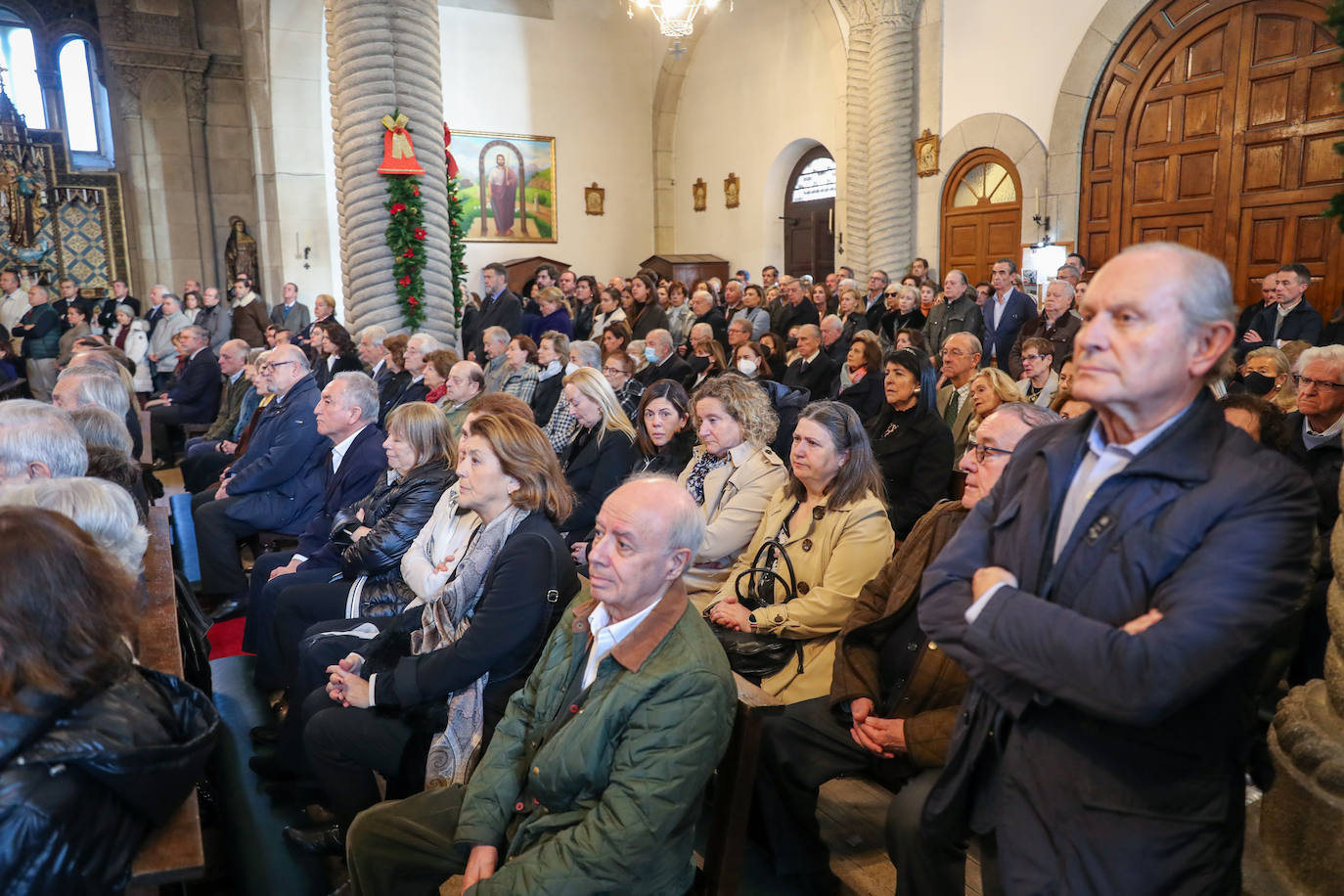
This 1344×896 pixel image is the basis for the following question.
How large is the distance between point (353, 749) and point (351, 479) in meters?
1.81

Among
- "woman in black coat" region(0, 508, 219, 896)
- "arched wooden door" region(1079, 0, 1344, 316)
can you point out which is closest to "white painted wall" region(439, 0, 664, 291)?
"arched wooden door" region(1079, 0, 1344, 316)

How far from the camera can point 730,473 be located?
3514 mm

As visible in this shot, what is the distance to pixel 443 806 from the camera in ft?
6.79

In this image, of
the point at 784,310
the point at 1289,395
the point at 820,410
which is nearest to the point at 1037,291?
the point at 784,310

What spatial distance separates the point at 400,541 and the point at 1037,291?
7.53 m

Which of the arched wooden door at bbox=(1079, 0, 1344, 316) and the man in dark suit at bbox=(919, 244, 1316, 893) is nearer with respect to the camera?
the man in dark suit at bbox=(919, 244, 1316, 893)

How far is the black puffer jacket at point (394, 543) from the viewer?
10.5 ft

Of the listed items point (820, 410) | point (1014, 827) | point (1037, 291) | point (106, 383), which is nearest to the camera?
point (1014, 827)

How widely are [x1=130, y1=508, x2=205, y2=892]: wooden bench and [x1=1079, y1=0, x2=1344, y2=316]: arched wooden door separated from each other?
799cm

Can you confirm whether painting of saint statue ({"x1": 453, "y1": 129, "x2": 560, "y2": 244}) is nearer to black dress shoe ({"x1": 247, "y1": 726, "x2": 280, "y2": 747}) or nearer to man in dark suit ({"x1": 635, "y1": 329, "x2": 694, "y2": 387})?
man in dark suit ({"x1": 635, "y1": 329, "x2": 694, "y2": 387})

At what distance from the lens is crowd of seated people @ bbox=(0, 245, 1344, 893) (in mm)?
Answer: 1282

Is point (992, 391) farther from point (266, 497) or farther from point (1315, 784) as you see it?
point (266, 497)

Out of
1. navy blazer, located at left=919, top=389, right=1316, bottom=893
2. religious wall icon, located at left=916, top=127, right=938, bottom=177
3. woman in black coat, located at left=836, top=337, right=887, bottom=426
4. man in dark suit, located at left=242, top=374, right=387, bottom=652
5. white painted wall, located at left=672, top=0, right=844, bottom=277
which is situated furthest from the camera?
white painted wall, located at left=672, top=0, right=844, bottom=277

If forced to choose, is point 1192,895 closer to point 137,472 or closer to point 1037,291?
point 137,472
